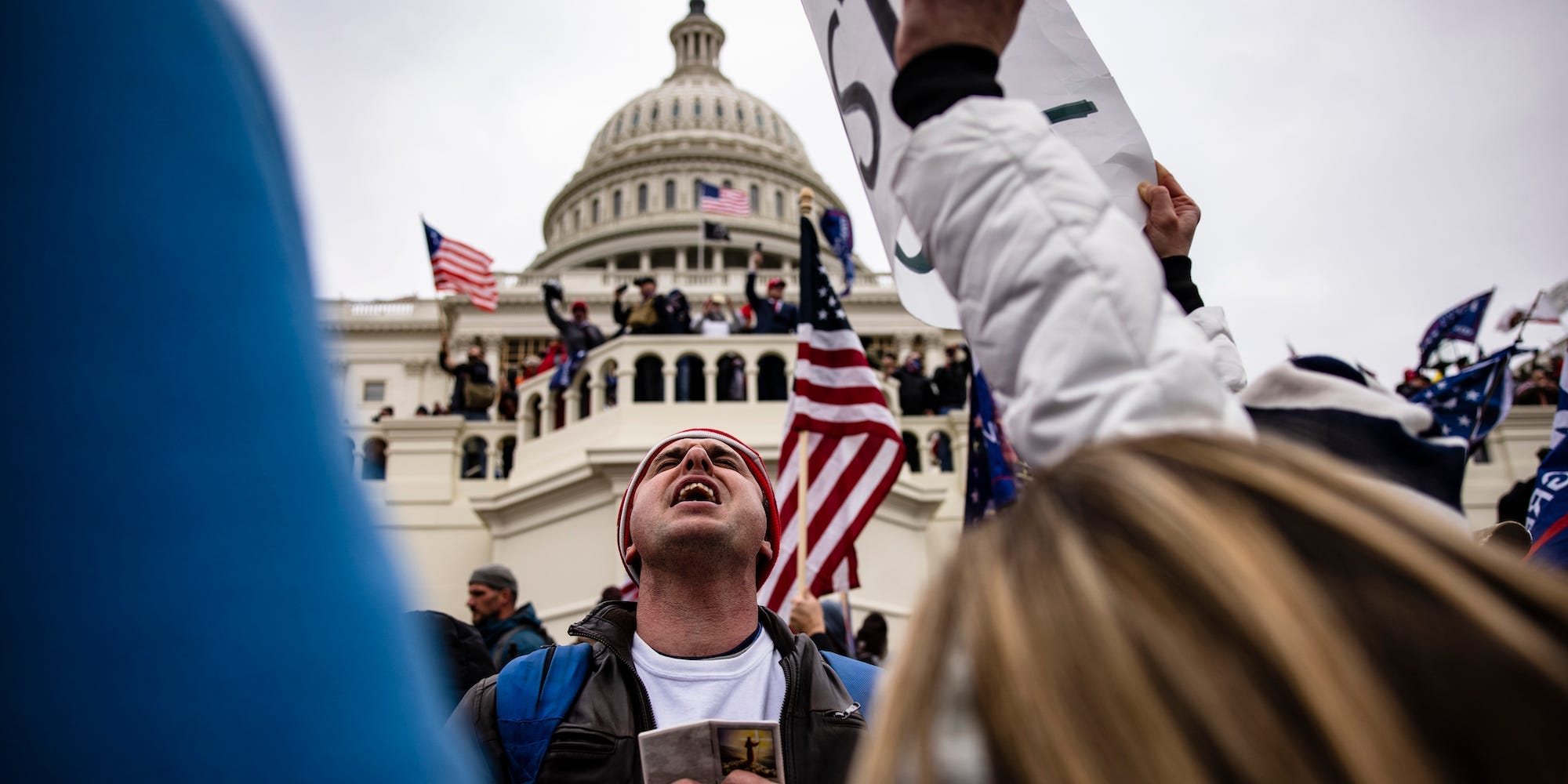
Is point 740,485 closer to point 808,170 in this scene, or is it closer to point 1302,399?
point 1302,399

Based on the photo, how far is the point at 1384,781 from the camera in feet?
1.79

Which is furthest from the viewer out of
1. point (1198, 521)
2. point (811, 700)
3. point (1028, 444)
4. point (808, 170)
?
point (808, 170)

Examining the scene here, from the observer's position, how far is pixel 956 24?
4.12ft

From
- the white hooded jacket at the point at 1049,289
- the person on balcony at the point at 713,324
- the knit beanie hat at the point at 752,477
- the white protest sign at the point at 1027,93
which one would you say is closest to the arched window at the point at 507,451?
the person on balcony at the point at 713,324

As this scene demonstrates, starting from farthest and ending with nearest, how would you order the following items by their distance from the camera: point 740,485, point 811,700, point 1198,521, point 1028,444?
1. point 740,485
2. point 811,700
3. point 1028,444
4. point 1198,521

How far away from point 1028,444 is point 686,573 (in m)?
1.28

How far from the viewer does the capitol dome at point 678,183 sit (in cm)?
6031

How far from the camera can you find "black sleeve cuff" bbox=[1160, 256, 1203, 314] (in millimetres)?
2053

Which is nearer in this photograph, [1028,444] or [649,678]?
[1028,444]

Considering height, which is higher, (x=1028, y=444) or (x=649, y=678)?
(x=1028, y=444)

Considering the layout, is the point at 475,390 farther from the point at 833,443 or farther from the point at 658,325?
the point at 833,443

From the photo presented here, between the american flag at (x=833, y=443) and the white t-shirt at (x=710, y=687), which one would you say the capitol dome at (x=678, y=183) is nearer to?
the american flag at (x=833, y=443)

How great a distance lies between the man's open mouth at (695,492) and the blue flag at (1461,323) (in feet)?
46.5

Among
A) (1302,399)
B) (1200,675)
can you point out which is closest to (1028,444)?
(1302,399)
